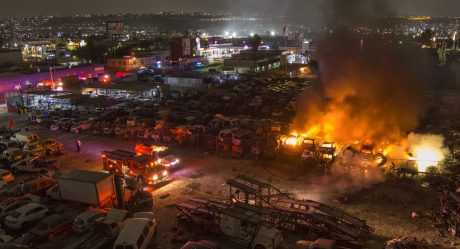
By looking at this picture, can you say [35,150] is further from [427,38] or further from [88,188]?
[427,38]

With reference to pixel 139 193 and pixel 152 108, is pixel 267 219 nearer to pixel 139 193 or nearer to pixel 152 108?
pixel 139 193

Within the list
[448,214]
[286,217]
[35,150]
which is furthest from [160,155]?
[448,214]

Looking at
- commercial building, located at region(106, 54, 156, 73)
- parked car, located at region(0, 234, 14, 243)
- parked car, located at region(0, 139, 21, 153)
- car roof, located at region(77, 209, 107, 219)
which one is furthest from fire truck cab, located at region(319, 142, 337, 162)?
commercial building, located at region(106, 54, 156, 73)

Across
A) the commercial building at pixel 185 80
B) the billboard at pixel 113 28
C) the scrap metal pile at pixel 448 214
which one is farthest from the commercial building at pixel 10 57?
the scrap metal pile at pixel 448 214

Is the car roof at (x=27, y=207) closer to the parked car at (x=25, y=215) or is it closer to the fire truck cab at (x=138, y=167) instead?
the parked car at (x=25, y=215)

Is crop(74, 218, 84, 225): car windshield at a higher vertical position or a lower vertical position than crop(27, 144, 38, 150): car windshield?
lower

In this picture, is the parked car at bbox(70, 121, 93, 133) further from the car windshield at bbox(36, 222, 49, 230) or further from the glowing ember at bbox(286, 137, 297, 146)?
the glowing ember at bbox(286, 137, 297, 146)
